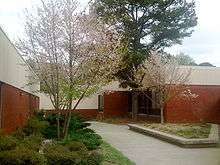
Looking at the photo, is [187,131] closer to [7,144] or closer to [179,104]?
[179,104]

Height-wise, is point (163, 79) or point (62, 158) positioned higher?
point (163, 79)

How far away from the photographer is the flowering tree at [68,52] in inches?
655

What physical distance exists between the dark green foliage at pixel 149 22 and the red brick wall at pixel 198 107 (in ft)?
15.1

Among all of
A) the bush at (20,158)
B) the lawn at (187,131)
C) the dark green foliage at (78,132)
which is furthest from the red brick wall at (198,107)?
the bush at (20,158)

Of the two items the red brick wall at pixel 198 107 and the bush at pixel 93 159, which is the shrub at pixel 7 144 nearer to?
the bush at pixel 93 159

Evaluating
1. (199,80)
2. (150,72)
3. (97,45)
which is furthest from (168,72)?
(97,45)

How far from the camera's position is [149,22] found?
36.2 m

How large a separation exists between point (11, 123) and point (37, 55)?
2742mm

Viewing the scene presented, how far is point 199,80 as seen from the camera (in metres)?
39.5

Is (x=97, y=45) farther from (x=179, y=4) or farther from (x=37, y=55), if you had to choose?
(x=179, y=4)

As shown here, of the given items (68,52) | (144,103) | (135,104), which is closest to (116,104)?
(144,103)

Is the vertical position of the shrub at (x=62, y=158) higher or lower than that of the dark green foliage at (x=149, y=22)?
lower

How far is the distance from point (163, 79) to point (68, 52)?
45.2 ft

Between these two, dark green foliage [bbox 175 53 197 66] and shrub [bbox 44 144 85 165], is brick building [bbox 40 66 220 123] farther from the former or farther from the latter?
shrub [bbox 44 144 85 165]
